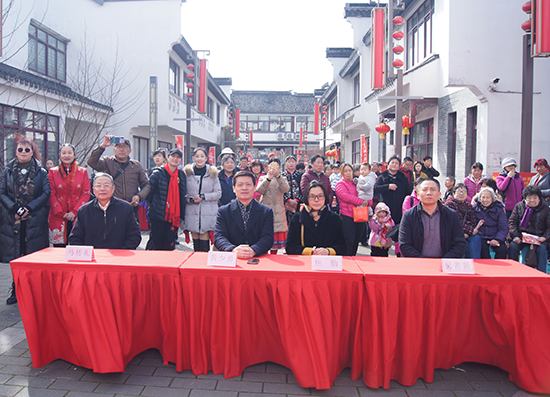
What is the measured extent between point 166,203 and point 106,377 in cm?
245

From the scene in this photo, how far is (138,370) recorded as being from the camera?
2768mm

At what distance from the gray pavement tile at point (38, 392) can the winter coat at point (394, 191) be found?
497 centimetres

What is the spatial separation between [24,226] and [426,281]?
4.24 metres

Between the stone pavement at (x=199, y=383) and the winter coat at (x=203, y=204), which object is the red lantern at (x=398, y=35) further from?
the stone pavement at (x=199, y=383)

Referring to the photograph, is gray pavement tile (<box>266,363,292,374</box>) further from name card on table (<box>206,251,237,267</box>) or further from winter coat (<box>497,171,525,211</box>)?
winter coat (<box>497,171,525,211</box>)

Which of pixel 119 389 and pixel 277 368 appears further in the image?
pixel 277 368

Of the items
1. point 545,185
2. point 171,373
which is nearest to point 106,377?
point 171,373

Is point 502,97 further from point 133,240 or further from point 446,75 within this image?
point 133,240

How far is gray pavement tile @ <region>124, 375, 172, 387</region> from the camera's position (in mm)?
2600

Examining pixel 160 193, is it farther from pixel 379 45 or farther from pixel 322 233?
pixel 379 45

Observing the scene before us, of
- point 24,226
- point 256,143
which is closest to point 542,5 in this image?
point 24,226

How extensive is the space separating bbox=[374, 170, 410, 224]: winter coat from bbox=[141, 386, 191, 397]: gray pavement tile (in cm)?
Answer: 444

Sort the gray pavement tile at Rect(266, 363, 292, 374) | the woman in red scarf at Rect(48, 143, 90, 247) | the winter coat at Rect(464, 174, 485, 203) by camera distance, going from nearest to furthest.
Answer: the gray pavement tile at Rect(266, 363, 292, 374), the woman in red scarf at Rect(48, 143, 90, 247), the winter coat at Rect(464, 174, 485, 203)

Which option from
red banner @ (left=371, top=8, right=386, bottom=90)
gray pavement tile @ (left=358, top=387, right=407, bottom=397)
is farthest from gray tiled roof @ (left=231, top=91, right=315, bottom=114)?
gray pavement tile @ (left=358, top=387, right=407, bottom=397)
